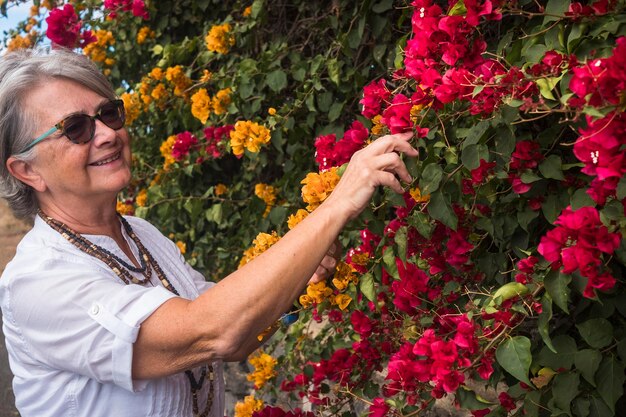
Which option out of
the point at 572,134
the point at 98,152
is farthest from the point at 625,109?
the point at 98,152

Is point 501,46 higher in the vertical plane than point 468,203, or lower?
higher

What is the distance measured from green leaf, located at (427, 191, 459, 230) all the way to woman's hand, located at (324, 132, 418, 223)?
0.17m

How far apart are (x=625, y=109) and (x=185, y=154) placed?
271 cm

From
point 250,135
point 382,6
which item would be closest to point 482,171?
point 382,6

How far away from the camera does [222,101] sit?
11.4ft

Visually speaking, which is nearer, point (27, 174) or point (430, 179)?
point (430, 179)

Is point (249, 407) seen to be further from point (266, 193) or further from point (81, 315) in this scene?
point (81, 315)

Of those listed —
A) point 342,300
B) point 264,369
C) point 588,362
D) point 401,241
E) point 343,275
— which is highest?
point 401,241

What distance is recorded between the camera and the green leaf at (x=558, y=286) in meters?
1.51

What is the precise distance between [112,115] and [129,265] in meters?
0.37

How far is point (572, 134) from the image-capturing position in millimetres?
1885

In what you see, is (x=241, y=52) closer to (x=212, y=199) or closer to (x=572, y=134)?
(x=212, y=199)

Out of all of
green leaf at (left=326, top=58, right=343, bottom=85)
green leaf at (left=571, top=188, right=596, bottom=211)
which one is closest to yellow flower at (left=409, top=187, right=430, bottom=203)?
green leaf at (left=571, top=188, right=596, bottom=211)

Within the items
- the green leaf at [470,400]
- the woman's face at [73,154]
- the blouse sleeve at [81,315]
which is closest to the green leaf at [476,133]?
the green leaf at [470,400]
